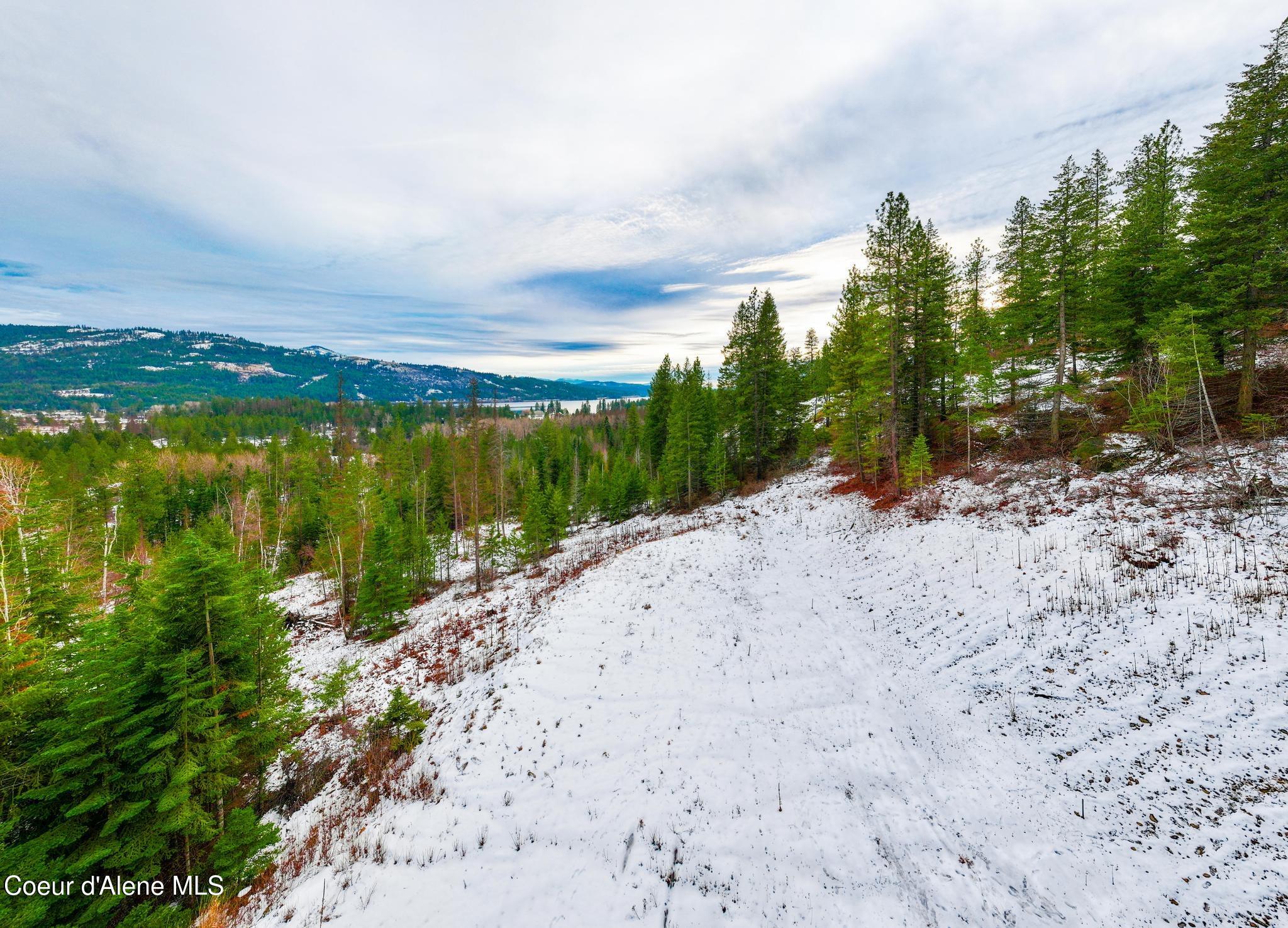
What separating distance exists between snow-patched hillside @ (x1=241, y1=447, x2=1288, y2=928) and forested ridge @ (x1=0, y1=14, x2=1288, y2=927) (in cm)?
271

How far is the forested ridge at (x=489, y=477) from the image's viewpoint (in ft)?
28.2

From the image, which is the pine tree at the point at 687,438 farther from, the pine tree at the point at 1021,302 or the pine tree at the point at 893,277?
the pine tree at the point at 1021,302

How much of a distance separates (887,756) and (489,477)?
38.0m

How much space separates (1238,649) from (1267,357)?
23594 mm

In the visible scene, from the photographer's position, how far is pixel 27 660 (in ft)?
31.2

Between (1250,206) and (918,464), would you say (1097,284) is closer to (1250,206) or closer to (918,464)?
(1250,206)

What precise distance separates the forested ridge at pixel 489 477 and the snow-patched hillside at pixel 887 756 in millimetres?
2712

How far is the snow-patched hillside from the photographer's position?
6.12m

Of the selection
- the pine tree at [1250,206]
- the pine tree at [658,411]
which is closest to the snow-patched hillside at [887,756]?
the pine tree at [1250,206]

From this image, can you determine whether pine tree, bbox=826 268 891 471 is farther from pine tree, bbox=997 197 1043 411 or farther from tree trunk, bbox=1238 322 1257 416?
tree trunk, bbox=1238 322 1257 416

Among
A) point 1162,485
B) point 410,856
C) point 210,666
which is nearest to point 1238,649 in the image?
point 1162,485

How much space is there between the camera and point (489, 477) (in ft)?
135

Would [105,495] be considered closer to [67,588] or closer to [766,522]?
Answer: [67,588]

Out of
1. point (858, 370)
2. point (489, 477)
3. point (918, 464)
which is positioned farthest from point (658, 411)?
point (918, 464)
